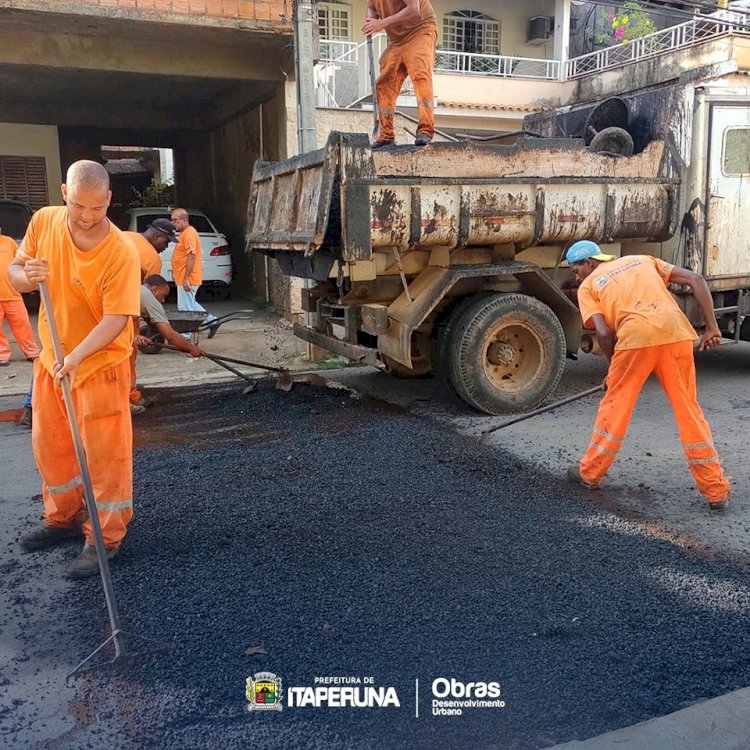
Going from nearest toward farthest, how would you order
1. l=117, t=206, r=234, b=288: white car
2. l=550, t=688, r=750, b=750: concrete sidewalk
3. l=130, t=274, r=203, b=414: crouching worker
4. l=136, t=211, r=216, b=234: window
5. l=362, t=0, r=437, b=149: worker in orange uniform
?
l=550, t=688, r=750, b=750: concrete sidewalk → l=362, t=0, r=437, b=149: worker in orange uniform → l=130, t=274, r=203, b=414: crouching worker → l=117, t=206, r=234, b=288: white car → l=136, t=211, r=216, b=234: window

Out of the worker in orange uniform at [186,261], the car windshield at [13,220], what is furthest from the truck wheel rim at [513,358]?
the car windshield at [13,220]

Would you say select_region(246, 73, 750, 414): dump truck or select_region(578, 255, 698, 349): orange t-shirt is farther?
select_region(246, 73, 750, 414): dump truck

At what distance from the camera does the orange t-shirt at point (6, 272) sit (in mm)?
7949

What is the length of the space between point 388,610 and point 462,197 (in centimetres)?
352

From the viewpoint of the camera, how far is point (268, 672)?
2523mm

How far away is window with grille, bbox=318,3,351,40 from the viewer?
57.3 ft

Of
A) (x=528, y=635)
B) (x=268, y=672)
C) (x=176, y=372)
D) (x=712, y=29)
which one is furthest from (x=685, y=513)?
(x=712, y=29)

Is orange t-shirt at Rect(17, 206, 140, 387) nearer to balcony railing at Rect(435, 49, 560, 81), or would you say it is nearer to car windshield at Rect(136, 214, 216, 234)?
car windshield at Rect(136, 214, 216, 234)

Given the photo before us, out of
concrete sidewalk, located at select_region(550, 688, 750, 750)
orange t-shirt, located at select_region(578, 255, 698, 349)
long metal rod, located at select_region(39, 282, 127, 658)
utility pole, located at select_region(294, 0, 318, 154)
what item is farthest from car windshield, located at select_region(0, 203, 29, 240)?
concrete sidewalk, located at select_region(550, 688, 750, 750)

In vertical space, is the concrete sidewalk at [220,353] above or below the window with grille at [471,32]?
below

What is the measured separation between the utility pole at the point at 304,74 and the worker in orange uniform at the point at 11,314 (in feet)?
11.2

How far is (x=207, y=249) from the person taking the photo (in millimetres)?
12203

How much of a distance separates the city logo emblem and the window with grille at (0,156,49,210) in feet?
46.3

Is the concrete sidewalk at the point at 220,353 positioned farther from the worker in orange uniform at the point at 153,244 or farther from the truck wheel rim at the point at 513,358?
the truck wheel rim at the point at 513,358
